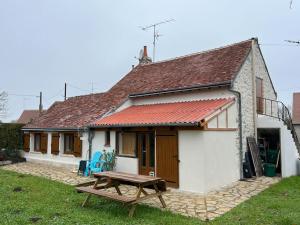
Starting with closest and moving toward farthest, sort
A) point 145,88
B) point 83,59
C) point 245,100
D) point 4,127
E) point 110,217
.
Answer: point 110,217, point 245,100, point 145,88, point 4,127, point 83,59

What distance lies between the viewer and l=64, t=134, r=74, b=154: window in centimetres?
1906

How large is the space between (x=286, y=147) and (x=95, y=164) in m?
10.5

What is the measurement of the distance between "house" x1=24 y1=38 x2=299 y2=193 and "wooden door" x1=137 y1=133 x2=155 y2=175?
49 mm

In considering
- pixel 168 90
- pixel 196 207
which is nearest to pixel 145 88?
pixel 168 90

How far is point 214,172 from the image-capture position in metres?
11.9

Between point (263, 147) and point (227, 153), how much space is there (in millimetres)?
4911

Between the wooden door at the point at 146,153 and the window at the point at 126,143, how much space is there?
0.47m

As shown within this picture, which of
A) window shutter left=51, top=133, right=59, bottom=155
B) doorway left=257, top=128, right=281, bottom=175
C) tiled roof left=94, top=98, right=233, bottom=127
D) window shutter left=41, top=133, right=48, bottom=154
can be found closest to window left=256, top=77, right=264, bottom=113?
doorway left=257, top=128, right=281, bottom=175

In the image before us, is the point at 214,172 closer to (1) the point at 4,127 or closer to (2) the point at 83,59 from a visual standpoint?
(1) the point at 4,127

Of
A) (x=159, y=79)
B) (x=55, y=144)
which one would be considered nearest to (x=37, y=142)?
(x=55, y=144)

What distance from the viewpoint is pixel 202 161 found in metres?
11.2

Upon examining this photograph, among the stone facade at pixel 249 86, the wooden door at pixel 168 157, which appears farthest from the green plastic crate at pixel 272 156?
the wooden door at pixel 168 157

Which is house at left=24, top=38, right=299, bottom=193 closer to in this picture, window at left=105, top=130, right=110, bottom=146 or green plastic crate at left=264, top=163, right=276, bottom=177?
window at left=105, top=130, right=110, bottom=146

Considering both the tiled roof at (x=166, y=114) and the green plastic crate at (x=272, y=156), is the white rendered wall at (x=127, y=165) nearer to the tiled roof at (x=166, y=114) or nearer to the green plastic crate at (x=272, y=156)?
the tiled roof at (x=166, y=114)
